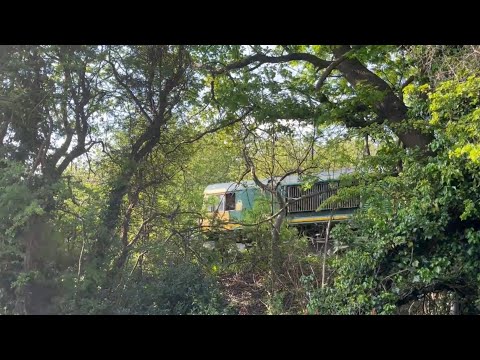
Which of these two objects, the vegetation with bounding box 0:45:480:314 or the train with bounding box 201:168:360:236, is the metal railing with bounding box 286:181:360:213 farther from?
the vegetation with bounding box 0:45:480:314

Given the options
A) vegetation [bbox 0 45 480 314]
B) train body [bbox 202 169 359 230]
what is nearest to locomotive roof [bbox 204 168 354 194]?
train body [bbox 202 169 359 230]

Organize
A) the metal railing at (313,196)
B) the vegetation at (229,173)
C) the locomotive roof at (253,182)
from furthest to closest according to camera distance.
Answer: the locomotive roof at (253,182)
the metal railing at (313,196)
the vegetation at (229,173)

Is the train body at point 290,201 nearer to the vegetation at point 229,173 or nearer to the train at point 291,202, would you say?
the train at point 291,202

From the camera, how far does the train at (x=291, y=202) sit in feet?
22.9

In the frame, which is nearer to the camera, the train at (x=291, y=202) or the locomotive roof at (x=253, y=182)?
the train at (x=291, y=202)

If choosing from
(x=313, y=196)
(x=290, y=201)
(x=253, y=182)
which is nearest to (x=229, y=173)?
(x=253, y=182)

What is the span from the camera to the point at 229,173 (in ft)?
24.7

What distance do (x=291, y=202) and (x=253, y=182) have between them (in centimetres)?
72

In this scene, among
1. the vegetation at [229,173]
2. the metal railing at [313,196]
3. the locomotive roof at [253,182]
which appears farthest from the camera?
the locomotive roof at [253,182]

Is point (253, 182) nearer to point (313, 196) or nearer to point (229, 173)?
point (229, 173)

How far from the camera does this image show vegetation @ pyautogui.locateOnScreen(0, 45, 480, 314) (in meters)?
5.35

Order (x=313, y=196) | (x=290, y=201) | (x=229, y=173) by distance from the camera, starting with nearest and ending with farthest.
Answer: (x=290, y=201)
(x=313, y=196)
(x=229, y=173)

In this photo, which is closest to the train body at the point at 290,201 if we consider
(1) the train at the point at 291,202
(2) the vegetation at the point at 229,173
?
(1) the train at the point at 291,202

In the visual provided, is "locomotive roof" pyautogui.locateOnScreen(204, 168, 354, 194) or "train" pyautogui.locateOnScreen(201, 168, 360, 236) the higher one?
"locomotive roof" pyautogui.locateOnScreen(204, 168, 354, 194)
